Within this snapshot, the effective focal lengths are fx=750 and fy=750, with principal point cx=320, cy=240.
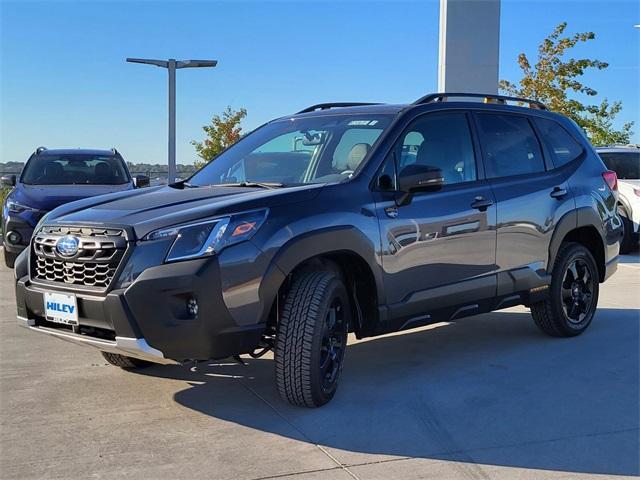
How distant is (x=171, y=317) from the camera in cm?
377

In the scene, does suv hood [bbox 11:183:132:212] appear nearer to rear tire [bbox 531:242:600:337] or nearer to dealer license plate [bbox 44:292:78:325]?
dealer license plate [bbox 44:292:78:325]

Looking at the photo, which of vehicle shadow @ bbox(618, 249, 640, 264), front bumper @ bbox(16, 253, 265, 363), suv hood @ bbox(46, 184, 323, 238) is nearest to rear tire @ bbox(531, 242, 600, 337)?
suv hood @ bbox(46, 184, 323, 238)

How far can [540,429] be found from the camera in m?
4.05

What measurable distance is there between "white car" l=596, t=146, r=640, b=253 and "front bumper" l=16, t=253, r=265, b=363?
8638 millimetres

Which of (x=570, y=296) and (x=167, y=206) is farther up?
(x=167, y=206)

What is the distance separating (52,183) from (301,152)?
5965 mm

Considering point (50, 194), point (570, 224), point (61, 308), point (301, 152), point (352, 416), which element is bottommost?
point (352, 416)

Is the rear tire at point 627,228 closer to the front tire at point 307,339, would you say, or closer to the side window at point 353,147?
the side window at point 353,147

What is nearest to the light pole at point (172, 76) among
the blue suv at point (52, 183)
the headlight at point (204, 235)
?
the blue suv at point (52, 183)

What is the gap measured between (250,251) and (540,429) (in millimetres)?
1833

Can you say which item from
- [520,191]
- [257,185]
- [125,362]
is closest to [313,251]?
Result: [257,185]

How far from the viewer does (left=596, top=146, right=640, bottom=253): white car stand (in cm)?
1096

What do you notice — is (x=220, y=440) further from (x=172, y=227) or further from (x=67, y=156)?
(x=67, y=156)

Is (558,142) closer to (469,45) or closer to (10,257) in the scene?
(469,45)
